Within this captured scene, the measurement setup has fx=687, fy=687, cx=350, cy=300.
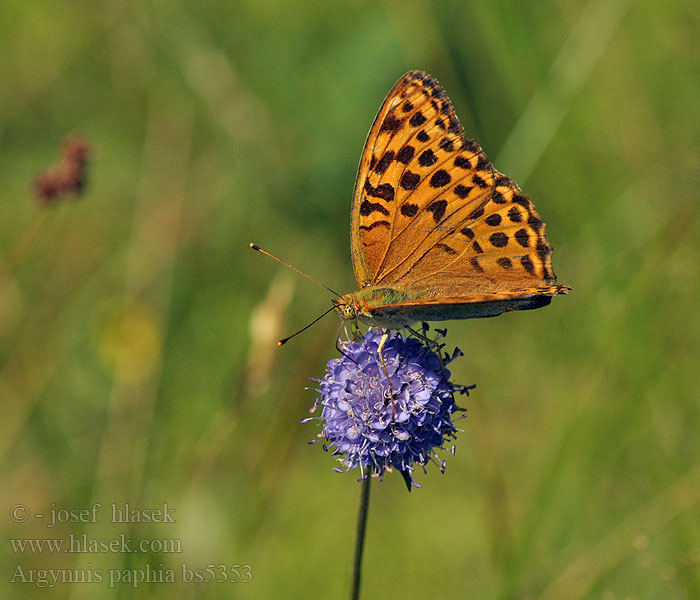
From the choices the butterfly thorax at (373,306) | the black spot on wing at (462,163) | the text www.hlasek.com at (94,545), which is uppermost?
the black spot on wing at (462,163)

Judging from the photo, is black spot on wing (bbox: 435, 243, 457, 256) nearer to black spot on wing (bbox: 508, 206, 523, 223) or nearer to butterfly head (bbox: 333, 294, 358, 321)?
black spot on wing (bbox: 508, 206, 523, 223)

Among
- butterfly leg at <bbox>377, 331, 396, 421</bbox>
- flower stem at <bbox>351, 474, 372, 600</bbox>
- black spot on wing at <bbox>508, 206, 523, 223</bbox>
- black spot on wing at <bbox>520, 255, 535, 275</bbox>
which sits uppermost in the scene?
black spot on wing at <bbox>508, 206, 523, 223</bbox>

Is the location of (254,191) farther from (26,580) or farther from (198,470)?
(26,580)

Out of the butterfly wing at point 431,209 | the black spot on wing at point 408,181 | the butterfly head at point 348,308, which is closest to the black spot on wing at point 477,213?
the butterfly wing at point 431,209

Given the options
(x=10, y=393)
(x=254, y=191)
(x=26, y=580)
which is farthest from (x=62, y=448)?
(x=254, y=191)

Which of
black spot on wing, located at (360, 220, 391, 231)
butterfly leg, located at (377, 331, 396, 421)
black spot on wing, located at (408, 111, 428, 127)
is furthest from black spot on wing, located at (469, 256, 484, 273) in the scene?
black spot on wing, located at (408, 111, 428, 127)

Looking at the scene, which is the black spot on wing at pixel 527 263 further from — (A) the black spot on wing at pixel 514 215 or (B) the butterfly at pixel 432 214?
(A) the black spot on wing at pixel 514 215
